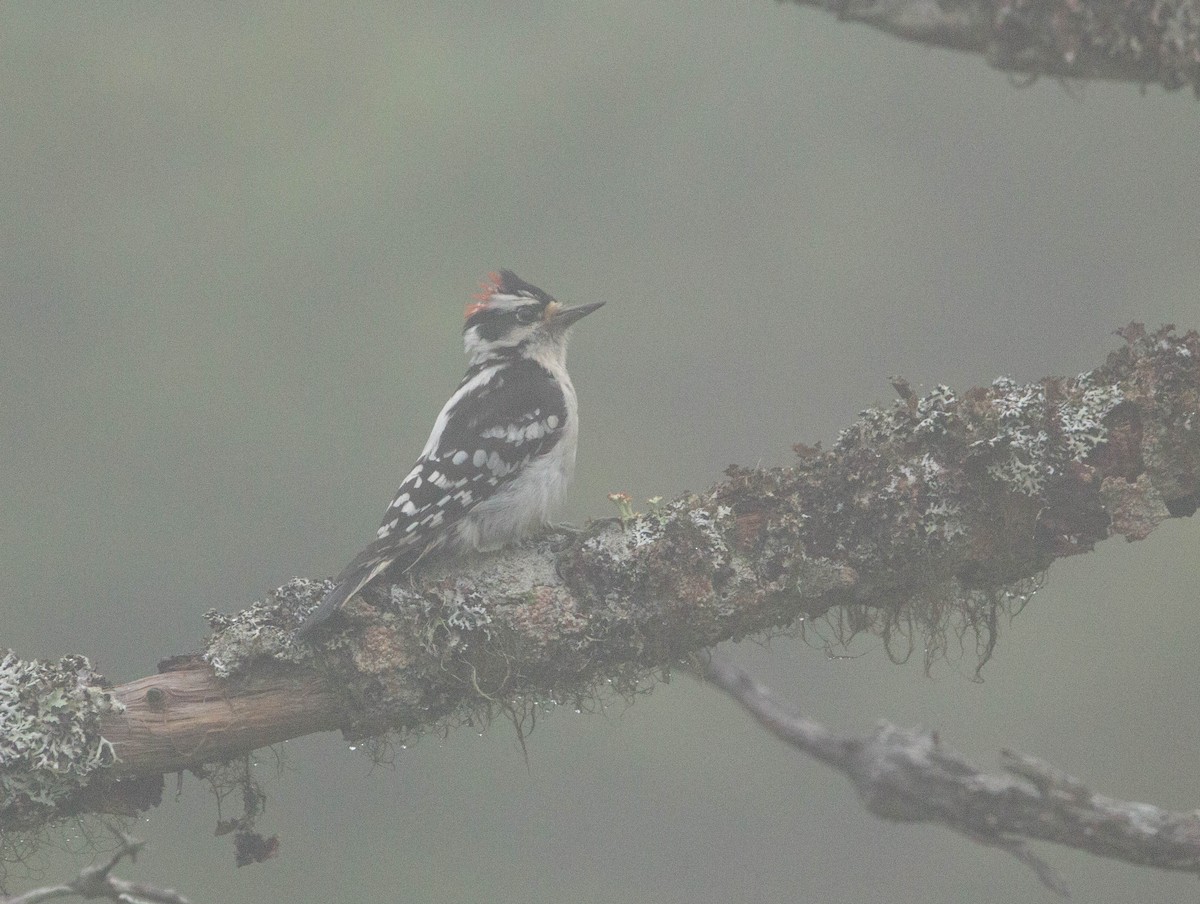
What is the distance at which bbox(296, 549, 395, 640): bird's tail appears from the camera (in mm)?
2822

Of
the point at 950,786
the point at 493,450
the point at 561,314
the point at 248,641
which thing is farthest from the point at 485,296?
the point at 950,786

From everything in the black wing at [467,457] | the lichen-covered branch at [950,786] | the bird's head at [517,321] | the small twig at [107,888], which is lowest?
the small twig at [107,888]

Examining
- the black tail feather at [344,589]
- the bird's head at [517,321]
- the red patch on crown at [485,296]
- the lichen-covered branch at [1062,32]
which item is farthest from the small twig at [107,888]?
the red patch on crown at [485,296]

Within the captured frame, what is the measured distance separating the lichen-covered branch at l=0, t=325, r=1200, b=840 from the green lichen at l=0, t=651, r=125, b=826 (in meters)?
0.01

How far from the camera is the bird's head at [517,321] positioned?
14.4ft

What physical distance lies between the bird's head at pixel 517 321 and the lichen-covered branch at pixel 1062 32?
2478 mm

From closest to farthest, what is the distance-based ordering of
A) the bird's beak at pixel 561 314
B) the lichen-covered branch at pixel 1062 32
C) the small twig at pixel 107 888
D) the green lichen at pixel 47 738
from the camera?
the lichen-covered branch at pixel 1062 32, the small twig at pixel 107 888, the green lichen at pixel 47 738, the bird's beak at pixel 561 314

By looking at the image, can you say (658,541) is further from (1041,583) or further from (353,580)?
(1041,583)

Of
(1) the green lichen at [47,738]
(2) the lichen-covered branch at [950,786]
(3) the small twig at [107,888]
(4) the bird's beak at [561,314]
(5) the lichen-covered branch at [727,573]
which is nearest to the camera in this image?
(2) the lichen-covered branch at [950,786]

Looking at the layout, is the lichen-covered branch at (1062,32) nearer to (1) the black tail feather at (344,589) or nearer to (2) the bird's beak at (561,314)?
(1) the black tail feather at (344,589)

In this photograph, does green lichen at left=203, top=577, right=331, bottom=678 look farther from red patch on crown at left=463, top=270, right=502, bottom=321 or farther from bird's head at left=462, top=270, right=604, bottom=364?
red patch on crown at left=463, top=270, right=502, bottom=321

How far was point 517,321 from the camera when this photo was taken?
442 cm

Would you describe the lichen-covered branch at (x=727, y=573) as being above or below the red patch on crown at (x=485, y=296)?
below

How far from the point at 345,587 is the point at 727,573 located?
86cm
